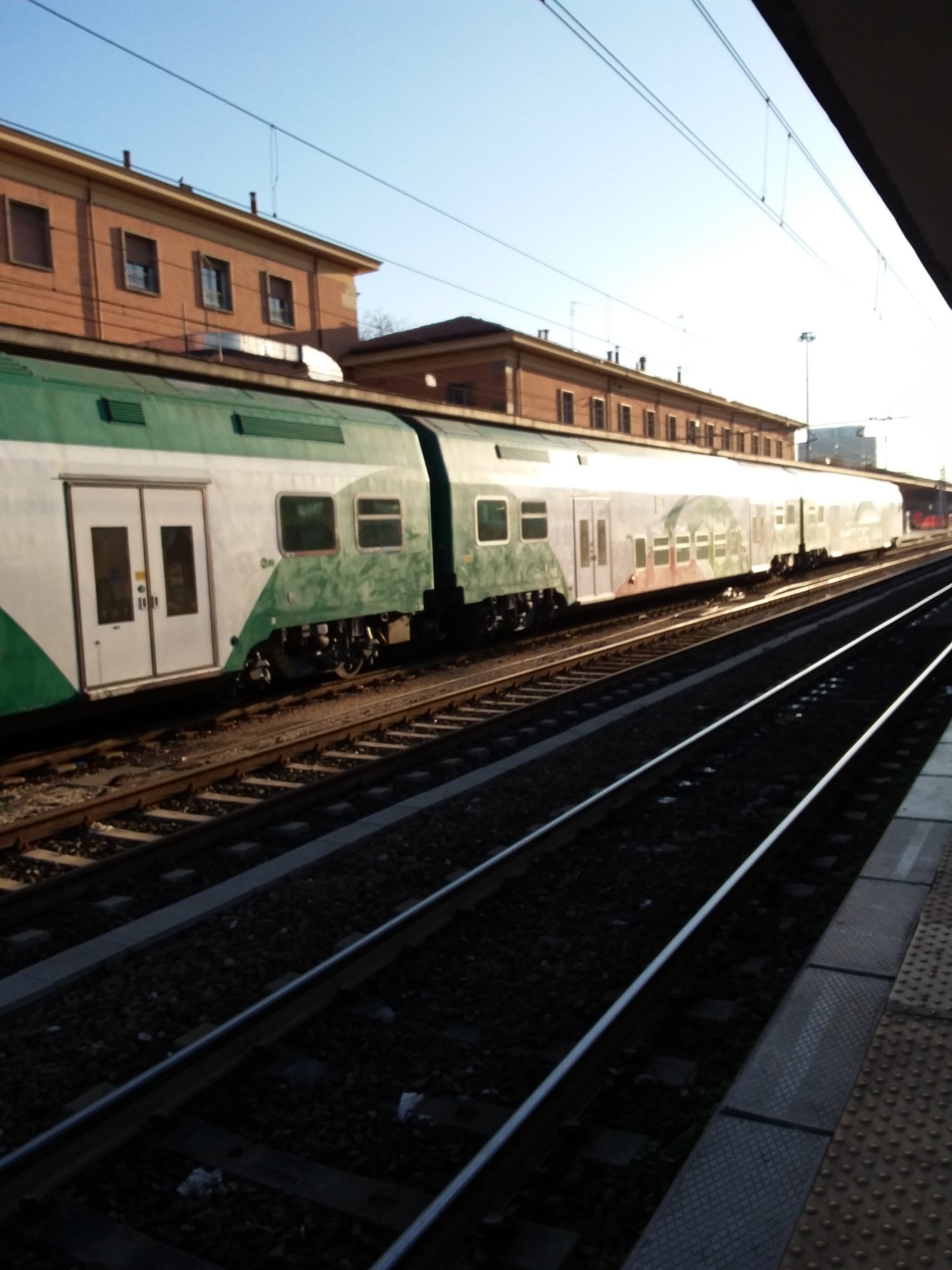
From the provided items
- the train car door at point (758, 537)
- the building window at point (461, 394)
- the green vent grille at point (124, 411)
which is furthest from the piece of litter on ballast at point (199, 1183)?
the building window at point (461, 394)

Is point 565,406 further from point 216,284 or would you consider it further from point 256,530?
point 256,530

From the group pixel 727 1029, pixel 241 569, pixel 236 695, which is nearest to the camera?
pixel 727 1029

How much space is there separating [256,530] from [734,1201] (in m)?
8.56

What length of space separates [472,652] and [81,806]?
29.0ft

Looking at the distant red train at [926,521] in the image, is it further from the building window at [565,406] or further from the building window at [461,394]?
the building window at [461,394]

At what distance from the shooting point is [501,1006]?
4445 mm

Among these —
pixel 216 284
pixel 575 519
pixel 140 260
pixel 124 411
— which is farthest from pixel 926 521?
pixel 124 411

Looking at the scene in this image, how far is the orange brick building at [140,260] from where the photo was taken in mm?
24547

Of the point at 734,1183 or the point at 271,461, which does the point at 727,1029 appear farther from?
the point at 271,461

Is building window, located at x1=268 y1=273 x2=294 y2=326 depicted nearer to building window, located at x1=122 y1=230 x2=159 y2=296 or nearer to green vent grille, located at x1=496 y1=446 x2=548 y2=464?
building window, located at x1=122 y1=230 x2=159 y2=296

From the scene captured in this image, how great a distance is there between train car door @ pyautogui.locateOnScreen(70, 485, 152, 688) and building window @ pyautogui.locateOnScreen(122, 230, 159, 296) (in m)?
20.7

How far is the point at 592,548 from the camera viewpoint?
17500 millimetres

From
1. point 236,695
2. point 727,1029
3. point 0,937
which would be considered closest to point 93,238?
point 236,695

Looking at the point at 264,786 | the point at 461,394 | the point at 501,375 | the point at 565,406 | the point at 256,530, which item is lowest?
the point at 264,786
